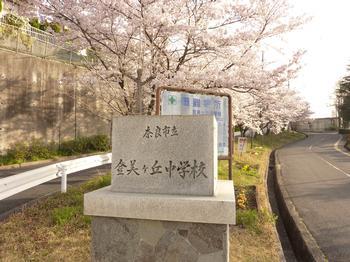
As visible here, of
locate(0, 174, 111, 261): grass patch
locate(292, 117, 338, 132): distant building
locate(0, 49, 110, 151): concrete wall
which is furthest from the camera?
locate(292, 117, 338, 132): distant building

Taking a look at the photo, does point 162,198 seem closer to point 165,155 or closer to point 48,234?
point 165,155

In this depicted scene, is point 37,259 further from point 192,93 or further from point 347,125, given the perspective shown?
point 347,125

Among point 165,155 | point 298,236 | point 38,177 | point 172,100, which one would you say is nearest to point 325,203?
point 298,236

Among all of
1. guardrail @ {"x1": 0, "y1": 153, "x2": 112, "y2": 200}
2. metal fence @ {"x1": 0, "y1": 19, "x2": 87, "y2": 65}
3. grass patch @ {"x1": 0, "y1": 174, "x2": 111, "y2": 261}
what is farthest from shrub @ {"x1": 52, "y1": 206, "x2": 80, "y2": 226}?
metal fence @ {"x1": 0, "y1": 19, "x2": 87, "y2": 65}

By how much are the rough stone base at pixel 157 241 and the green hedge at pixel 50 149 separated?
11.8 m

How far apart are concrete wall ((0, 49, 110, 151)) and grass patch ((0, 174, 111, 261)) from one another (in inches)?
362

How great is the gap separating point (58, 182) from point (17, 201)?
2.47 m

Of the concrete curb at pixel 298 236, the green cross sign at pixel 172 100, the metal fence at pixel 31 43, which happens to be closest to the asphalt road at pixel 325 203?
the concrete curb at pixel 298 236

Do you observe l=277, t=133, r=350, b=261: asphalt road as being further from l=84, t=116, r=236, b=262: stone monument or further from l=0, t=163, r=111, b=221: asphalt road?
l=0, t=163, r=111, b=221: asphalt road

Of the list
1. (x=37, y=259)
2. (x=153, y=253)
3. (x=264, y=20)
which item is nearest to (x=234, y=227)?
(x=153, y=253)

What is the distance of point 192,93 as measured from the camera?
6078 mm

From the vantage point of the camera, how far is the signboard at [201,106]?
579 centimetres

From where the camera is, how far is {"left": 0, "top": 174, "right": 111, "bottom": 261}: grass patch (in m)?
4.53

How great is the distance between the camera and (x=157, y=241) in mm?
3549
